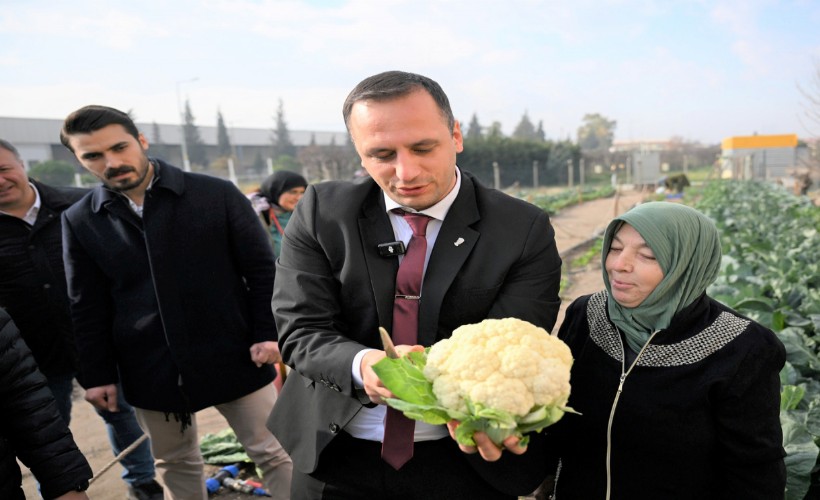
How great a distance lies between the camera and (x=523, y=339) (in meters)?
1.33

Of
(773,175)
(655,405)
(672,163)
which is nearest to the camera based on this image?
(655,405)

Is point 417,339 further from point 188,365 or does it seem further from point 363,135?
point 188,365

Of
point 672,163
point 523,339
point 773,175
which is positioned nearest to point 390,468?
point 523,339

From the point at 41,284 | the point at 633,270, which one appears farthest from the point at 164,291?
the point at 633,270

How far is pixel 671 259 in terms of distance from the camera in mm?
1769

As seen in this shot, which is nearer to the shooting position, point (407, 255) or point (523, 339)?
point (523, 339)

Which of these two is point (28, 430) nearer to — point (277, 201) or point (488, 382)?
point (488, 382)

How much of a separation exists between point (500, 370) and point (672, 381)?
0.82 metres

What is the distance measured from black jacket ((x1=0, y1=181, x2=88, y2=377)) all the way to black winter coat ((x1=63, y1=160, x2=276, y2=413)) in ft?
2.17

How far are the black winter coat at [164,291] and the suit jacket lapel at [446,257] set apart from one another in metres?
1.54

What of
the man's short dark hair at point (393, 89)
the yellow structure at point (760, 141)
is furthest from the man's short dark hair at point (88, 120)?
the yellow structure at point (760, 141)

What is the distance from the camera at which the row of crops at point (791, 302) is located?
239cm

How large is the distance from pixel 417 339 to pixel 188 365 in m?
1.60

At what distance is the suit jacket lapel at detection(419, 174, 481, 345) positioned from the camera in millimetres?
1556
